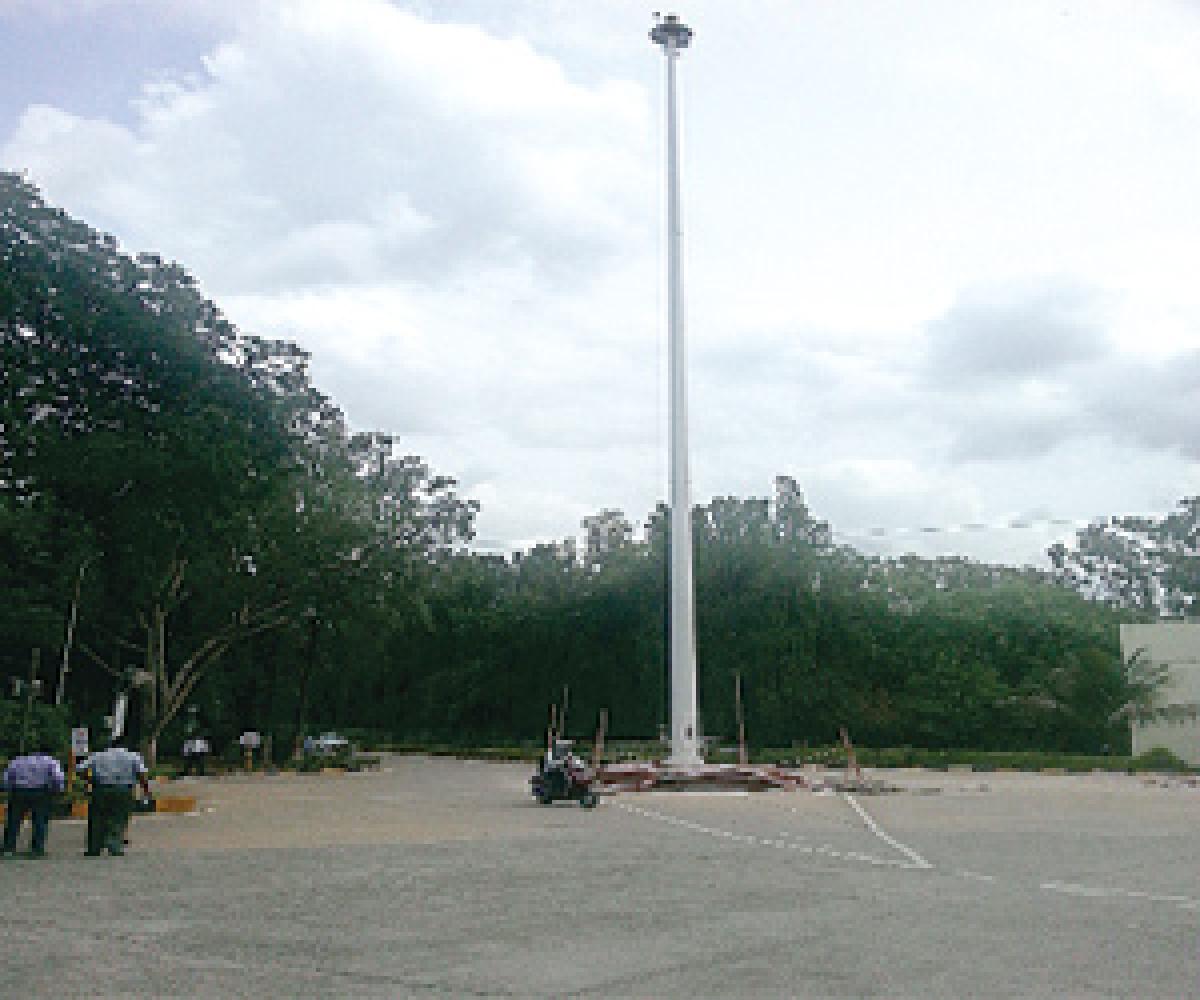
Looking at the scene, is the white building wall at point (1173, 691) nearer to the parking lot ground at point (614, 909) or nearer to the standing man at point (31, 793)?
the parking lot ground at point (614, 909)

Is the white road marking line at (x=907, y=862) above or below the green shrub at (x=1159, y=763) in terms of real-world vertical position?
below

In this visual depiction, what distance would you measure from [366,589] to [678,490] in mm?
12110

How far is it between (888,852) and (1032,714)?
3559cm

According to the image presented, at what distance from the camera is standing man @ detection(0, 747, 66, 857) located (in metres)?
13.3

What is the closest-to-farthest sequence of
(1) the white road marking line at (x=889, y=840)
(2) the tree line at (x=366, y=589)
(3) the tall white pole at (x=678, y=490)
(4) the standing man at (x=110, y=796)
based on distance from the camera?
(1) the white road marking line at (x=889, y=840)
(4) the standing man at (x=110, y=796)
(2) the tree line at (x=366, y=589)
(3) the tall white pole at (x=678, y=490)

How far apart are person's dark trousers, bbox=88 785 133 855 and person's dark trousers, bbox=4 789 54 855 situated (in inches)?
18.8

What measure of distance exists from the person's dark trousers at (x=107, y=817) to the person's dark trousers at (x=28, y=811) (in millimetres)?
478

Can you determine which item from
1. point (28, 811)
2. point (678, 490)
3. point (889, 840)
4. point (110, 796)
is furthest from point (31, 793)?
point (678, 490)

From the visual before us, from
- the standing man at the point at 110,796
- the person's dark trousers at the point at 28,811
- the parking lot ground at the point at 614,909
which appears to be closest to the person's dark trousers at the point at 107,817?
the standing man at the point at 110,796

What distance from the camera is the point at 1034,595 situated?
189ft

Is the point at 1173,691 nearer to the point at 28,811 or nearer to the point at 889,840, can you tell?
the point at 889,840

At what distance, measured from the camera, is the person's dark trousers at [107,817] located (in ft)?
44.4

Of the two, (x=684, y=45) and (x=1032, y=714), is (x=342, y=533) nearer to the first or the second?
(x=684, y=45)

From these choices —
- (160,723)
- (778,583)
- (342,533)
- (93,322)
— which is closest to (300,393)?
(93,322)
